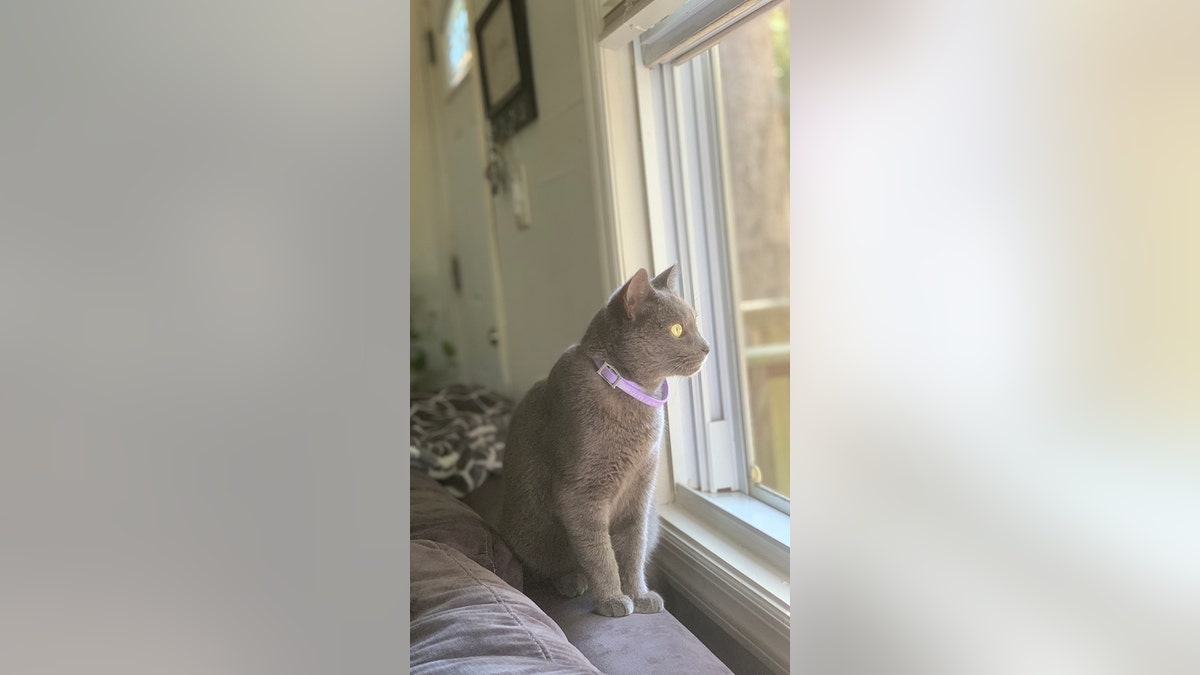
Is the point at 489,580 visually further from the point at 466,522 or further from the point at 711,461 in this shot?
the point at 711,461

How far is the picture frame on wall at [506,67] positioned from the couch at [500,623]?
1.07 feet

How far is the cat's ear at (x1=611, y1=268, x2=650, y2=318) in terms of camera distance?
52cm

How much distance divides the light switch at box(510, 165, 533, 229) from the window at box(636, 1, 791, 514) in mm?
121

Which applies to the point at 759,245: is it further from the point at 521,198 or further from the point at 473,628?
the point at 473,628

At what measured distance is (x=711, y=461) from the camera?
1.91 ft

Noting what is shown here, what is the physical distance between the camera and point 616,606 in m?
0.53

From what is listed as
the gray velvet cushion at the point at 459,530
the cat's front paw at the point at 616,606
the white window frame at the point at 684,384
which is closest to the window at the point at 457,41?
the white window frame at the point at 684,384
